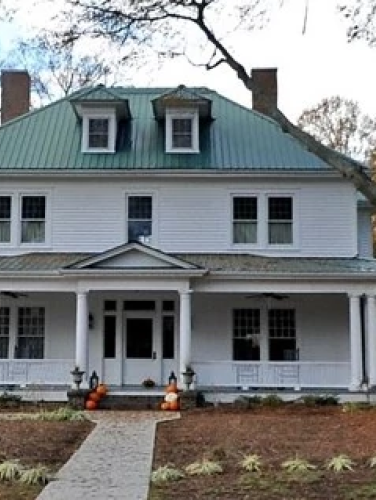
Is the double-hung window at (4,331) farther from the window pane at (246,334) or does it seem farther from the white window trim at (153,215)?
the window pane at (246,334)

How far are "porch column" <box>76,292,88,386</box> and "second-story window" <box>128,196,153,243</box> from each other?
3062mm

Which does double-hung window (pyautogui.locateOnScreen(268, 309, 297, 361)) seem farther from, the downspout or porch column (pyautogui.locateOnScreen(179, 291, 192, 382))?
porch column (pyautogui.locateOnScreen(179, 291, 192, 382))

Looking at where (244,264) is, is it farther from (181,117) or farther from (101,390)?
(181,117)

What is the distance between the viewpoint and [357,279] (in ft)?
68.6

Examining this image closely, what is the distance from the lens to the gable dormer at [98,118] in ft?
78.6

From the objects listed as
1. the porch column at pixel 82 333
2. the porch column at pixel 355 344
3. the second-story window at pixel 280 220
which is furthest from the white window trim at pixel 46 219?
the porch column at pixel 355 344

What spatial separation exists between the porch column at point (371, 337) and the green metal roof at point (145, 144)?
14.8ft

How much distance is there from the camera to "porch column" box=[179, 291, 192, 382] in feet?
67.0

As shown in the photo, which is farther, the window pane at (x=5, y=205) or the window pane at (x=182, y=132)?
the window pane at (x=182, y=132)

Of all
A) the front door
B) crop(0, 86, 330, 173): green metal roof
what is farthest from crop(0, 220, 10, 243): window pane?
the front door

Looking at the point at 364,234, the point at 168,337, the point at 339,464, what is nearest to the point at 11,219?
the point at 168,337

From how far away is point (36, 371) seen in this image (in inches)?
842

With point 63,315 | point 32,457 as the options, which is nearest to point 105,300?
point 63,315

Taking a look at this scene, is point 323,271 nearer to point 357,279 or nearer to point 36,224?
point 357,279
